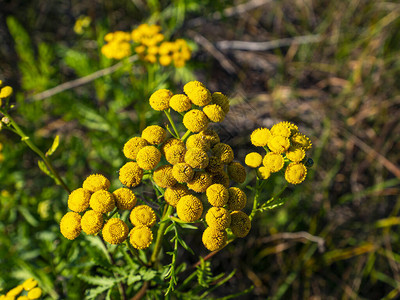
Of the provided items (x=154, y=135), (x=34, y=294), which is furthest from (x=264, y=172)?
(x=34, y=294)

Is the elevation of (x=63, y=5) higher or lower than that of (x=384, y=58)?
higher

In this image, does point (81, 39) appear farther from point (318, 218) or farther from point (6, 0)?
point (318, 218)

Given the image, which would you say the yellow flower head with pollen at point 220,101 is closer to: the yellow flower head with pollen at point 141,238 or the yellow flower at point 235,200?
the yellow flower at point 235,200

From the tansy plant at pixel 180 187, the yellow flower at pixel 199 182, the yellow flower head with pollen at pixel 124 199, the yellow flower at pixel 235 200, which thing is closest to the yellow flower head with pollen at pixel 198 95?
the tansy plant at pixel 180 187

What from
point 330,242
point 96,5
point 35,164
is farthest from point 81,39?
point 330,242

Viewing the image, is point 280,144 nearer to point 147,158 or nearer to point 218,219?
point 218,219

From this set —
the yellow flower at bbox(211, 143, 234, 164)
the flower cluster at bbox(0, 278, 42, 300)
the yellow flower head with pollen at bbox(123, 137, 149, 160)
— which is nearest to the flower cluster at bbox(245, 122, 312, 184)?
the yellow flower at bbox(211, 143, 234, 164)
